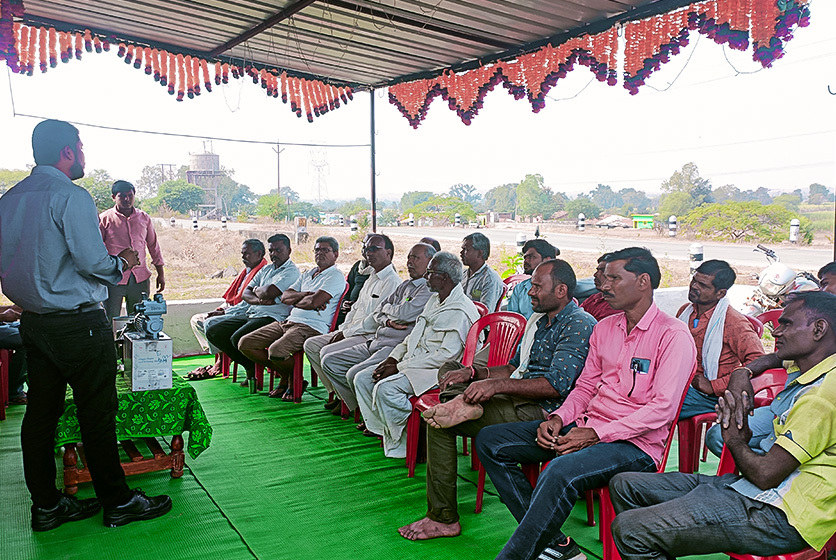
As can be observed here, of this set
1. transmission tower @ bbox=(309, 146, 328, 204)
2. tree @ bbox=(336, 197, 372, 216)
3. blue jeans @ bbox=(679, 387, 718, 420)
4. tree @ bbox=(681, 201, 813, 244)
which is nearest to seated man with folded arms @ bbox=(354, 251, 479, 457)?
blue jeans @ bbox=(679, 387, 718, 420)

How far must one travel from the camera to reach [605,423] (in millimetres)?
2396

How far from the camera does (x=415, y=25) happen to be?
508 centimetres

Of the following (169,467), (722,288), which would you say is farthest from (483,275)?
(169,467)

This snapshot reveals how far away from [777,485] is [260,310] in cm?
448

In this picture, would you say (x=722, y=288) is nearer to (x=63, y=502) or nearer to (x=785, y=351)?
(x=785, y=351)

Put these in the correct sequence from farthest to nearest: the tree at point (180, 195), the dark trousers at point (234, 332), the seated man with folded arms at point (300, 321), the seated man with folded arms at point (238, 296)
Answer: the tree at point (180, 195), the seated man with folded arms at point (238, 296), the dark trousers at point (234, 332), the seated man with folded arms at point (300, 321)

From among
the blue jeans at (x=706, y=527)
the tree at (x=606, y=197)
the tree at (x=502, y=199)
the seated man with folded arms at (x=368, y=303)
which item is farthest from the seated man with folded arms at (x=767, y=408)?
the tree at (x=502, y=199)

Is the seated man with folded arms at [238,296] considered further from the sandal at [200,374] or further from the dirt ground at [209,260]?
the dirt ground at [209,260]

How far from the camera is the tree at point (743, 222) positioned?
6758 millimetres

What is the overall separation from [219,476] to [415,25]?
377 cm

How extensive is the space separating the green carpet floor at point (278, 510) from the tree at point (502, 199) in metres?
6.41

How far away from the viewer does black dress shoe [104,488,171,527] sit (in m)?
2.88

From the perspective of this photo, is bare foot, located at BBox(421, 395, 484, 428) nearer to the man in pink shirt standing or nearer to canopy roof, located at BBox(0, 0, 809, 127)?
canopy roof, located at BBox(0, 0, 809, 127)

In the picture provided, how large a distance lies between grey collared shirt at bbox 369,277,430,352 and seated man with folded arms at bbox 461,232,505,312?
53cm
